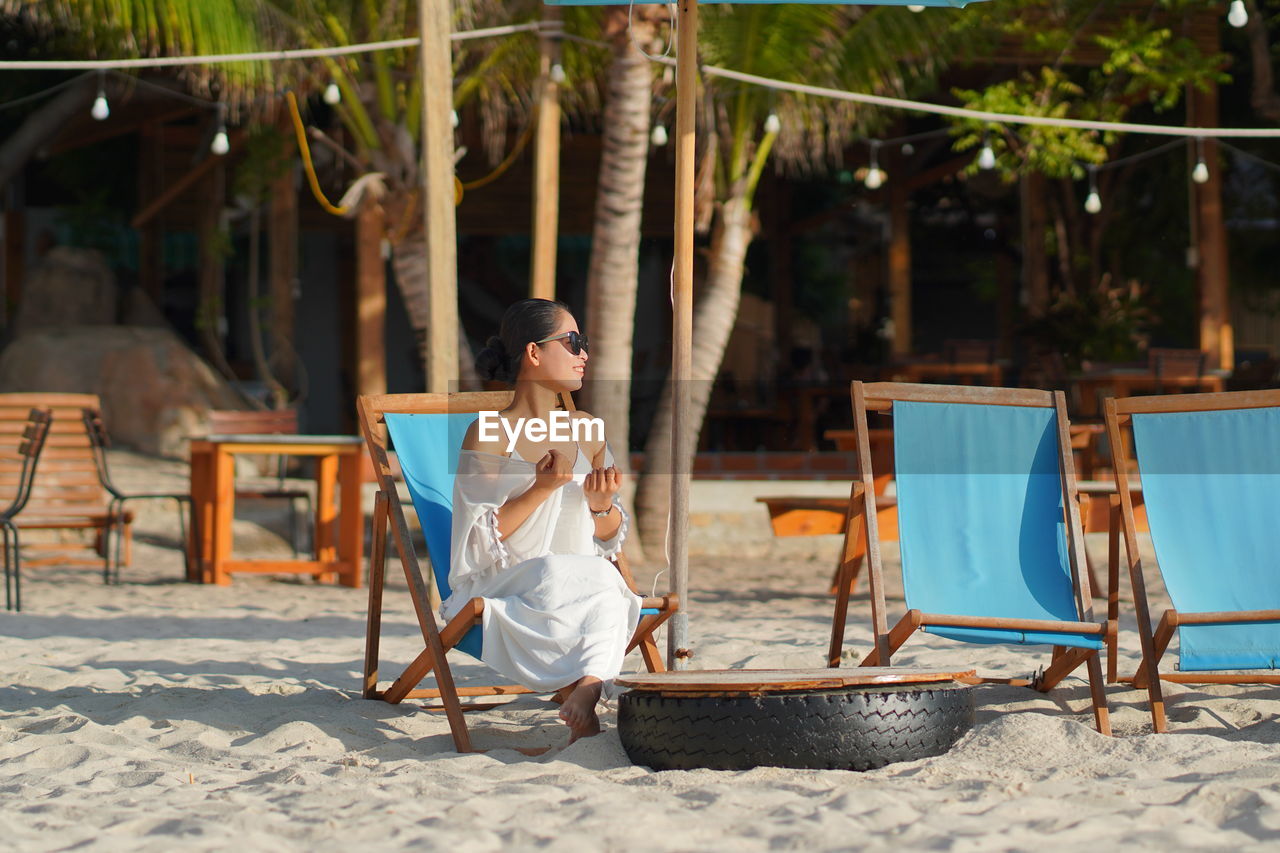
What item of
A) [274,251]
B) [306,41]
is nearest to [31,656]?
[306,41]

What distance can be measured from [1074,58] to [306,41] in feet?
19.0

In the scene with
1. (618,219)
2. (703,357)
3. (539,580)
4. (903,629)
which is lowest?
(903,629)

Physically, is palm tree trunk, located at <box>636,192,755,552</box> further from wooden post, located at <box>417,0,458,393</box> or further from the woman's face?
the woman's face

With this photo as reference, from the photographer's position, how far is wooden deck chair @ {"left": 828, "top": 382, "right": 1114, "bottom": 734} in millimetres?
3766

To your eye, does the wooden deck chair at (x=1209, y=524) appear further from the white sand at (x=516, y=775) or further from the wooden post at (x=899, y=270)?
the wooden post at (x=899, y=270)

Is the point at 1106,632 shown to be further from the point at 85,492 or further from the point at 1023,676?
the point at 85,492

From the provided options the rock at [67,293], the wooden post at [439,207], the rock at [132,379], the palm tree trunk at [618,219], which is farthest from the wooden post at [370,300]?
the wooden post at [439,207]

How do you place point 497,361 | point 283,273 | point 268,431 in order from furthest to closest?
point 283,273 < point 268,431 < point 497,361

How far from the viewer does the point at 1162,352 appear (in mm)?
10883

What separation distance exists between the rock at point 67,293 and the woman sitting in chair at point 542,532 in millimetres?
11214

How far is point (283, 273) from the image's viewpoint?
41.3 feet

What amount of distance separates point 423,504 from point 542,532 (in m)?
0.44

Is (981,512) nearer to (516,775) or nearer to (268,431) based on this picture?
(516,775)

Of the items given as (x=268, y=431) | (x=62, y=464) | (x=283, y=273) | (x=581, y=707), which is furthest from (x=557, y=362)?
(x=283, y=273)
